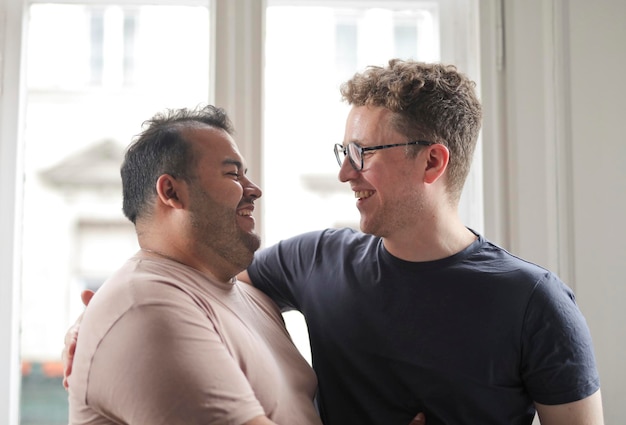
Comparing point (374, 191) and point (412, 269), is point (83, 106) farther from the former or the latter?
point (412, 269)

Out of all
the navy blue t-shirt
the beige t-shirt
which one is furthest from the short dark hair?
the navy blue t-shirt

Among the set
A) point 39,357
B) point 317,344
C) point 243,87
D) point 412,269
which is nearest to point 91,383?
point 317,344

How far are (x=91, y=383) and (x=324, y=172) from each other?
1.34 m

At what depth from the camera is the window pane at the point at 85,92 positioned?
81.6 inches

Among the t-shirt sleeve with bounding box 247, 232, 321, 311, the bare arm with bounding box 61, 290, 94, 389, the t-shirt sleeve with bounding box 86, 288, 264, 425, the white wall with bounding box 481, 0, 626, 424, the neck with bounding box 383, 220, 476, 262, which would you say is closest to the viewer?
the t-shirt sleeve with bounding box 86, 288, 264, 425

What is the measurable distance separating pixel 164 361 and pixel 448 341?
26.3 inches

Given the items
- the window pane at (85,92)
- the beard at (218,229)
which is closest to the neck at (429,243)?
A: the beard at (218,229)

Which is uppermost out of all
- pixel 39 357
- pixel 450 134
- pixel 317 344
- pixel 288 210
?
pixel 450 134

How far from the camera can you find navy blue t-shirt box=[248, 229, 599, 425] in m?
1.43

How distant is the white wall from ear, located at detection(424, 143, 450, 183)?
44 cm

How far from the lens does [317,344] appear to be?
1.65m

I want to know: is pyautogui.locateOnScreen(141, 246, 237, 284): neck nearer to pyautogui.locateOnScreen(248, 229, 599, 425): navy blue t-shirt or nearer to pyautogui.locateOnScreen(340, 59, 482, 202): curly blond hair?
pyautogui.locateOnScreen(248, 229, 599, 425): navy blue t-shirt

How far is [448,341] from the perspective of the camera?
1491mm

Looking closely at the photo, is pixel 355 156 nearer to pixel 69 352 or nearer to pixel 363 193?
pixel 363 193
